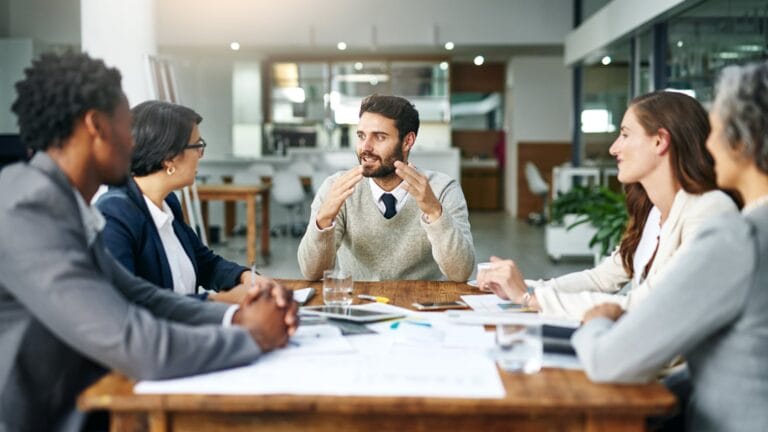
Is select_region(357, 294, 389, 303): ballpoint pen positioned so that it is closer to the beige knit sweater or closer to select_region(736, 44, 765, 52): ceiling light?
the beige knit sweater

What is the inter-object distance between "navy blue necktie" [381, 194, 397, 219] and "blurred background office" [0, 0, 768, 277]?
2.92 meters

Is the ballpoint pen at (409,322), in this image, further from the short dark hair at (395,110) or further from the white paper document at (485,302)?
the short dark hair at (395,110)

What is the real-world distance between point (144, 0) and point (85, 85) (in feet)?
14.1

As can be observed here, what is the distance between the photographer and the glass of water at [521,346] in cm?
152

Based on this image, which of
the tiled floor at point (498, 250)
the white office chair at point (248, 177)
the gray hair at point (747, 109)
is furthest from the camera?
the white office chair at point (248, 177)

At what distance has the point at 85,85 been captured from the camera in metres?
1.50

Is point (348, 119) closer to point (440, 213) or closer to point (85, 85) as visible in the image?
point (440, 213)

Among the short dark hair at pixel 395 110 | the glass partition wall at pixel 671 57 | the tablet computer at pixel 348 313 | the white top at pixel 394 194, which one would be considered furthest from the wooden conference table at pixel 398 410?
the glass partition wall at pixel 671 57

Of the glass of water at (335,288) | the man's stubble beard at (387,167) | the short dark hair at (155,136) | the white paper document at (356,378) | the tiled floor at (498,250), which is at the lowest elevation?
Result: the tiled floor at (498,250)

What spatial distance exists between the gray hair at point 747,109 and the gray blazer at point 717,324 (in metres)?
0.11

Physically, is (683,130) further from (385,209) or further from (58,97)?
(58,97)

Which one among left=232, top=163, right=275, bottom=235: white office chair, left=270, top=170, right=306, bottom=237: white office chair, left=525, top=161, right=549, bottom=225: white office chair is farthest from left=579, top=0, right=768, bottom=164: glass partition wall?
left=232, top=163, right=275, bottom=235: white office chair

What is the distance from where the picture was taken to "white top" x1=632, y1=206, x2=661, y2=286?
2.30 meters

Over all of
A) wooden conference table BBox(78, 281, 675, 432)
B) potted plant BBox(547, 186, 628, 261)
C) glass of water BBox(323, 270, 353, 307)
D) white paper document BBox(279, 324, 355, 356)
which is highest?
glass of water BBox(323, 270, 353, 307)
